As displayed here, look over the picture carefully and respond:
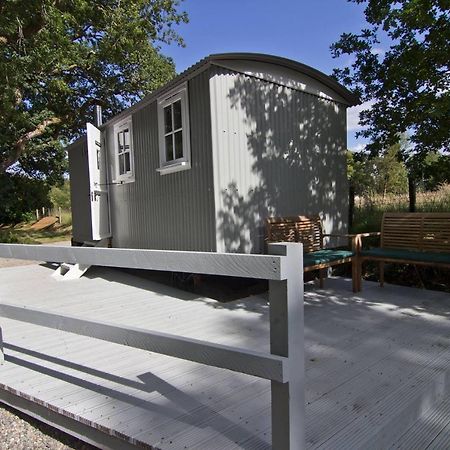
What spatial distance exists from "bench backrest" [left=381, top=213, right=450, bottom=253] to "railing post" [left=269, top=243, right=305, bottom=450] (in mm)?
3922

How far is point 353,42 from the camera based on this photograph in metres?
6.28

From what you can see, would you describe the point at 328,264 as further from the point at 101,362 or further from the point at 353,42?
the point at 353,42

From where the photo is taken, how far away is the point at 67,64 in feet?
37.5

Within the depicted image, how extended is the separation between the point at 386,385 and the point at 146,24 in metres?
11.8

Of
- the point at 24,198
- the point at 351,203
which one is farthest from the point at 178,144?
the point at 24,198

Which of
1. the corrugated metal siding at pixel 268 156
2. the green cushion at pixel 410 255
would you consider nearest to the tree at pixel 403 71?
the corrugated metal siding at pixel 268 156

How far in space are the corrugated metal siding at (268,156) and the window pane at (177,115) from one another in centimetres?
84

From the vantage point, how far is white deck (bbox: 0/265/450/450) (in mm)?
1891

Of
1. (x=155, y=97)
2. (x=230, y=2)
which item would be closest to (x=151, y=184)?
(x=155, y=97)

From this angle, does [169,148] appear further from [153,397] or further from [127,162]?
[153,397]

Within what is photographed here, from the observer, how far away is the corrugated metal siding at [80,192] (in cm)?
846

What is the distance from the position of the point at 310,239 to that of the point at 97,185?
13.6ft

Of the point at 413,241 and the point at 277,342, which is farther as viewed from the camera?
the point at 413,241

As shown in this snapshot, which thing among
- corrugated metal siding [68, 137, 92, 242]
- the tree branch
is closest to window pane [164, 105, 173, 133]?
corrugated metal siding [68, 137, 92, 242]
